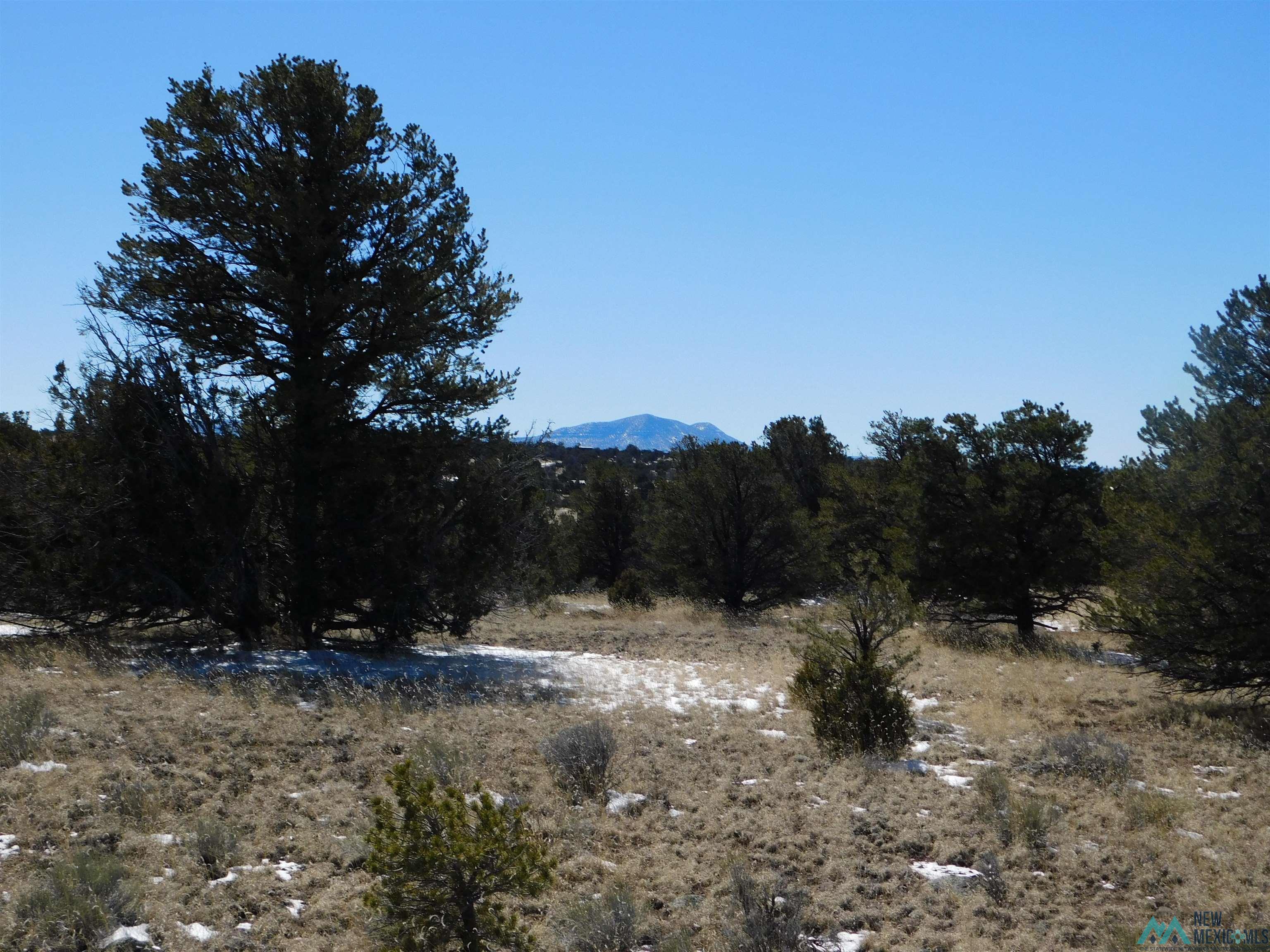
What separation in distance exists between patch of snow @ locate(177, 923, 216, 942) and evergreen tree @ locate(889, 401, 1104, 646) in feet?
54.5

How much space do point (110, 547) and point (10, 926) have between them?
9021mm

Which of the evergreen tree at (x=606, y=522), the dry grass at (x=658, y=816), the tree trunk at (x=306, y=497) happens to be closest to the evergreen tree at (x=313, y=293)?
the tree trunk at (x=306, y=497)

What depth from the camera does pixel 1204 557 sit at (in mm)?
10883

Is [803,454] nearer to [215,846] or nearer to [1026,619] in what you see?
[1026,619]

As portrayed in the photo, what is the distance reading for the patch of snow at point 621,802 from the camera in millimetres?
6922

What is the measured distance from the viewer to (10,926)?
14.2 feet

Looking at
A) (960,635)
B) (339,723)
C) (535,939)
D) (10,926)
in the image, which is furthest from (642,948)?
(960,635)

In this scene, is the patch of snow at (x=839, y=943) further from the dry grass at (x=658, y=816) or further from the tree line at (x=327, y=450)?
the tree line at (x=327, y=450)

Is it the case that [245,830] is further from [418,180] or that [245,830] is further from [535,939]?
[418,180]

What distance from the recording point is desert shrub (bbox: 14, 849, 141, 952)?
4297 millimetres

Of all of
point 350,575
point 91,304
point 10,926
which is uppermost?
point 91,304

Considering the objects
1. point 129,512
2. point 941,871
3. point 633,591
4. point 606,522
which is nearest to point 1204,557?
point 941,871

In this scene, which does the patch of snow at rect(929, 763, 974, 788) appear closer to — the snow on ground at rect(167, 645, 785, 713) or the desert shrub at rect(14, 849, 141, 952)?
the snow on ground at rect(167, 645, 785, 713)

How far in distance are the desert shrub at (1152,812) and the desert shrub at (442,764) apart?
18.2 ft
